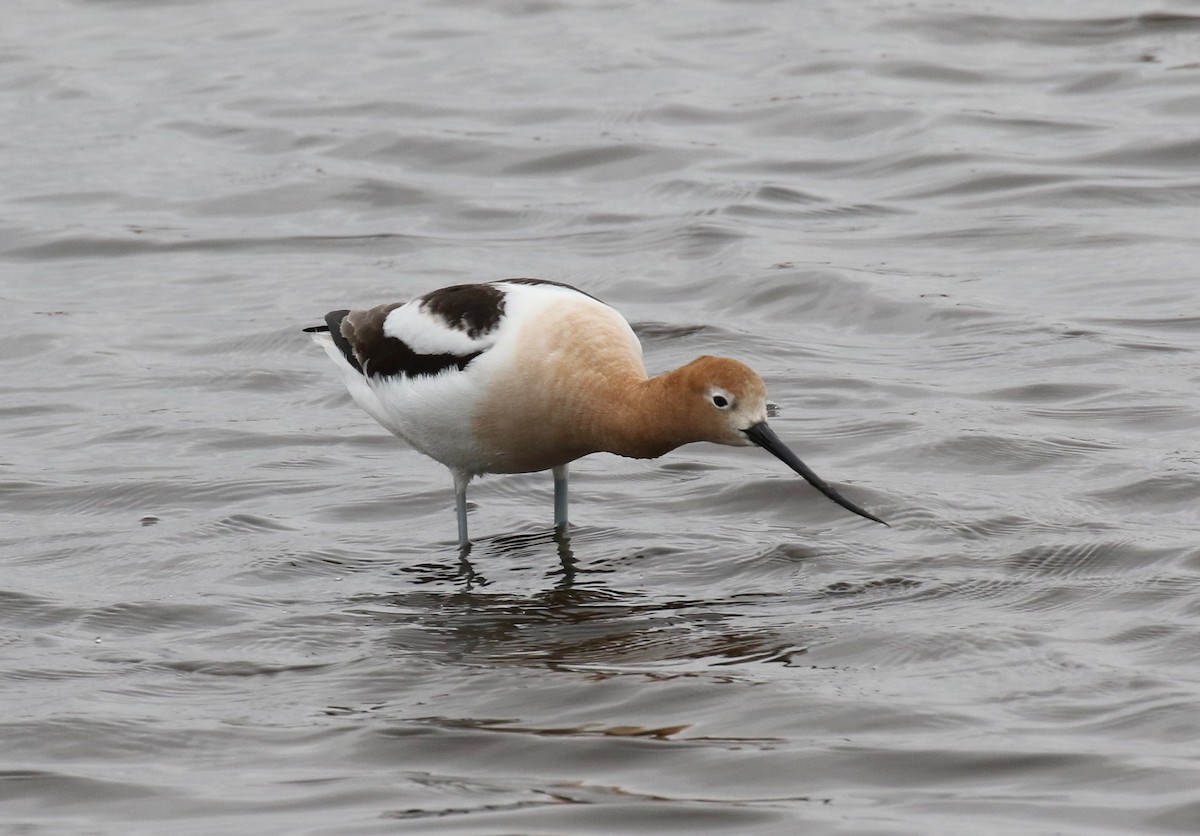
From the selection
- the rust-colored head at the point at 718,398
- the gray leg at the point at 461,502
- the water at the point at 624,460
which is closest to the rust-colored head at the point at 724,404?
the rust-colored head at the point at 718,398

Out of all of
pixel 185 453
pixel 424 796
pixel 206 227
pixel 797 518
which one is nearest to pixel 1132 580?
pixel 797 518

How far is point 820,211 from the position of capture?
1319 centimetres

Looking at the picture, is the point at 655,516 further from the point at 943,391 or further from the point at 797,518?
the point at 943,391

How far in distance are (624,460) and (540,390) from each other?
6.41ft

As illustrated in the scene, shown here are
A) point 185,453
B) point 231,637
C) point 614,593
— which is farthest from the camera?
point 185,453

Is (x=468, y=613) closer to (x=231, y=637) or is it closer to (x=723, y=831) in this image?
(x=231, y=637)

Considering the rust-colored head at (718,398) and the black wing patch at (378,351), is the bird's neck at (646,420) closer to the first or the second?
the rust-colored head at (718,398)

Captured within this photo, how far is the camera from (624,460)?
950 cm

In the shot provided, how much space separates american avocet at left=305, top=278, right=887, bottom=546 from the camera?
7.14 metres

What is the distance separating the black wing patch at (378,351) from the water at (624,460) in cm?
67

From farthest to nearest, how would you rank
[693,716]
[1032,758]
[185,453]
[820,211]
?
1. [820,211]
2. [185,453]
3. [693,716]
4. [1032,758]

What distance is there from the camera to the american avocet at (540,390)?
7.14 m

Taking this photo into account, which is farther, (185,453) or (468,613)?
(185,453)

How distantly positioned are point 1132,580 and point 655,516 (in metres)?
2.21
